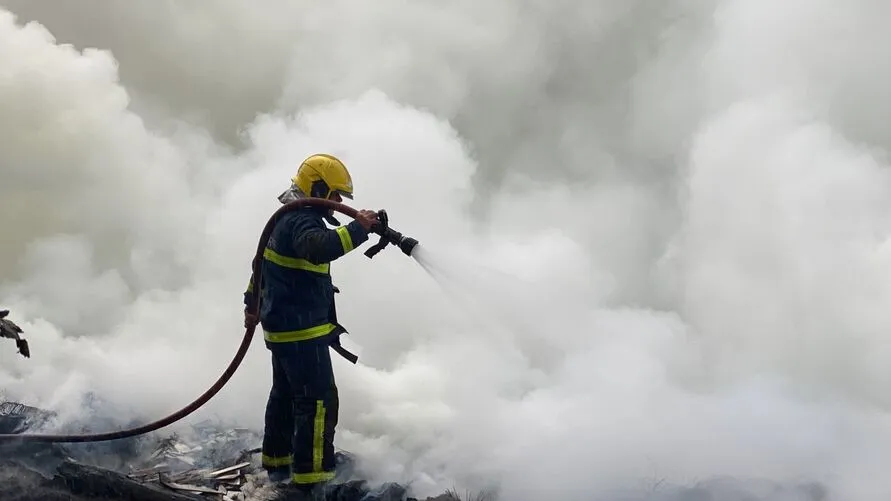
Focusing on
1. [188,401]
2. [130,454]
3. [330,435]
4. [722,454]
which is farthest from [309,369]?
[188,401]

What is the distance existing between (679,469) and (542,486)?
4.75ft

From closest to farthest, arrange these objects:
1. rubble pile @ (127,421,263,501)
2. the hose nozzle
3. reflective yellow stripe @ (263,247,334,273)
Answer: the hose nozzle
reflective yellow stripe @ (263,247,334,273)
rubble pile @ (127,421,263,501)

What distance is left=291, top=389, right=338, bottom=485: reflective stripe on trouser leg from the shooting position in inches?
242

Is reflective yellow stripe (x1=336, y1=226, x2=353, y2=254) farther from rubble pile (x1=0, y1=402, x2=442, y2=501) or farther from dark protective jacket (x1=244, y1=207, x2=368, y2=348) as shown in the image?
rubble pile (x1=0, y1=402, x2=442, y2=501)

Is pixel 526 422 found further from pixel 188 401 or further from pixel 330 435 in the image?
pixel 188 401

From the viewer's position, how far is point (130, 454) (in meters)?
8.30

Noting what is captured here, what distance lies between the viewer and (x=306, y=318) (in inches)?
246

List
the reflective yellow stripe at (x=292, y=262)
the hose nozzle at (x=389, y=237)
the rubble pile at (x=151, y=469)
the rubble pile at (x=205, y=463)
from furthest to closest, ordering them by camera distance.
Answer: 1. the rubble pile at (x=205, y=463)
2. the reflective yellow stripe at (x=292, y=262)
3. the hose nozzle at (x=389, y=237)
4. the rubble pile at (x=151, y=469)

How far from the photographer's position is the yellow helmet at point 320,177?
6.36 m

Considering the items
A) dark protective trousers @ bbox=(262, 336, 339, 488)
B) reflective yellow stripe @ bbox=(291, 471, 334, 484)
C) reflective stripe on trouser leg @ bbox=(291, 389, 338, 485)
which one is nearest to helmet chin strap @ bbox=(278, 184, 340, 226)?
dark protective trousers @ bbox=(262, 336, 339, 488)

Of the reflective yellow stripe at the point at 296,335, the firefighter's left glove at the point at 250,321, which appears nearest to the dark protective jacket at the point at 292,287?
the reflective yellow stripe at the point at 296,335

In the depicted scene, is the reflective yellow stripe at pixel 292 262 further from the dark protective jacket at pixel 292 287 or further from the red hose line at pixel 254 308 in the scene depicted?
the red hose line at pixel 254 308

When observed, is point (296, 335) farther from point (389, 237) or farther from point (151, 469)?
point (151, 469)

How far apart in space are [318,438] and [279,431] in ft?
2.47
